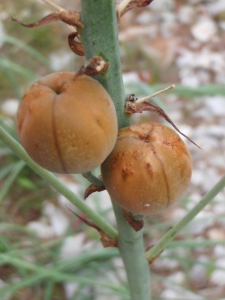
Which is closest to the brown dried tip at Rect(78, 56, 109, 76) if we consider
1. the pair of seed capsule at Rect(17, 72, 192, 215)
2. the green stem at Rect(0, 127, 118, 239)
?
the pair of seed capsule at Rect(17, 72, 192, 215)

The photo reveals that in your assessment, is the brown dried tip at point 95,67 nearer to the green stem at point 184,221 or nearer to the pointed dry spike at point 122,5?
the pointed dry spike at point 122,5

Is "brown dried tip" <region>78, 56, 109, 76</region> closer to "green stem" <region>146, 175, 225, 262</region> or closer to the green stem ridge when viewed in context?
the green stem ridge

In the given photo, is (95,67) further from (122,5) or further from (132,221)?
(132,221)

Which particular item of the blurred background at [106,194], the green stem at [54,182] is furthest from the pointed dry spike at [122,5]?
the blurred background at [106,194]

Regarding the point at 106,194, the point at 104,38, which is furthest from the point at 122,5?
the point at 106,194

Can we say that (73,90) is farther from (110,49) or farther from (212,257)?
(212,257)
